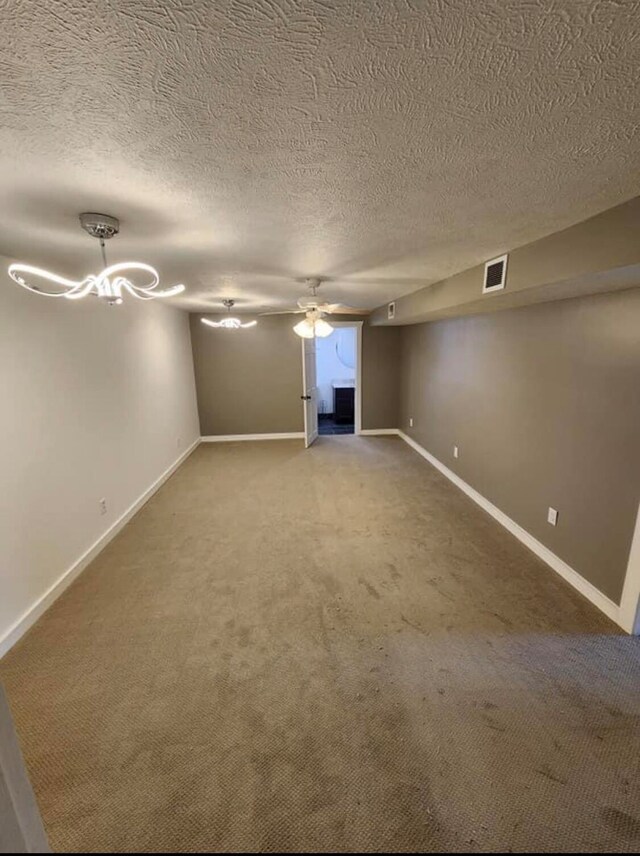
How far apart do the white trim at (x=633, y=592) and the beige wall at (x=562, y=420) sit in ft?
0.16

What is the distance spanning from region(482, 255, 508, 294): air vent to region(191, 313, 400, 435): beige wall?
11.0 feet

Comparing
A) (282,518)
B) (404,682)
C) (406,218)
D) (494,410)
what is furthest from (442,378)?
(404,682)

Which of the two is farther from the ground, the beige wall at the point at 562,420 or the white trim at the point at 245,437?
the beige wall at the point at 562,420

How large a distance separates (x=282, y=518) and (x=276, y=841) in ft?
7.55

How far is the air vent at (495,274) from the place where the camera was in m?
2.14

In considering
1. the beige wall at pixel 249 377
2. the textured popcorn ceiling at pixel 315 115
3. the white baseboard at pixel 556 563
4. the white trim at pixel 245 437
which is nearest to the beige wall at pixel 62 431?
the textured popcorn ceiling at pixel 315 115


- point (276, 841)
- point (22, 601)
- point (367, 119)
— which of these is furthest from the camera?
point (22, 601)

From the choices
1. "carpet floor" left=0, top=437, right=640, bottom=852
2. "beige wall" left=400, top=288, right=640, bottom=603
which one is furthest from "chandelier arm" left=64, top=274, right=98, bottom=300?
"beige wall" left=400, top=288, right=640, bottom=603

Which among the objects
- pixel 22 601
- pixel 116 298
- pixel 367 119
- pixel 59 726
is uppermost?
pixel 367 119

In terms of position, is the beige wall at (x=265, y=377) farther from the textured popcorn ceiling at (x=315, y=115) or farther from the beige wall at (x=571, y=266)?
the textured popcorn ceiling at (x=315, y=115)

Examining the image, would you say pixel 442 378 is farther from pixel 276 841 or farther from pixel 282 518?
pixel 276 841

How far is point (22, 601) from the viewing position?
2.01 m

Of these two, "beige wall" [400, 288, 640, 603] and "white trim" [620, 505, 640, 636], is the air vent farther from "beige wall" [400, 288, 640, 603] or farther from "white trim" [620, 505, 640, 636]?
"white trim" [620, 505, 640, 636]

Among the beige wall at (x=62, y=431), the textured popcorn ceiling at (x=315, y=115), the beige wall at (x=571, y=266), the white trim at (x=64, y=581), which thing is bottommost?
the white trim at (x=64, y=581)
